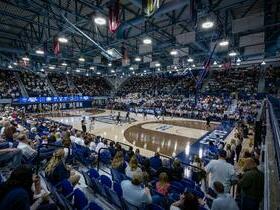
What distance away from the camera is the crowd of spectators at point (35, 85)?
1343 inches

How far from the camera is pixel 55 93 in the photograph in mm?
37219

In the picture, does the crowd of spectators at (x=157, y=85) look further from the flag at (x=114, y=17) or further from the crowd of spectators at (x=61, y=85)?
the flag at (x=114, y=17)

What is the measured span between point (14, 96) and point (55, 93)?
24.6ft

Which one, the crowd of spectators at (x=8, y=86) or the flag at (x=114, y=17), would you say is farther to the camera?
the crowd of spectators at (x=8, y=86)

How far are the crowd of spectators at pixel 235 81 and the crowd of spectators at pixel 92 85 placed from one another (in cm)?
2267

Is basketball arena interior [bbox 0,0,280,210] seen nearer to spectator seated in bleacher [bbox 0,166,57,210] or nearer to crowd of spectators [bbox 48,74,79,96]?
spectator seated in bleacher [bbox 0,166,57,210]

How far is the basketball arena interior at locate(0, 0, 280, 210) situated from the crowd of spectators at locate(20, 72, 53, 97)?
0.72ft

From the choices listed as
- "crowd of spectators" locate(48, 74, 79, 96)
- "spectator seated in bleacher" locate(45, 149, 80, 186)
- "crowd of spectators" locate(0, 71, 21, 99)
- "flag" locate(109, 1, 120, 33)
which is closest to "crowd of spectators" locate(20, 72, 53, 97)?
"crowd of spectators" locate(0, 71, 21, 99)

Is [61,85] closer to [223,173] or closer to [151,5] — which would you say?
[151,5]

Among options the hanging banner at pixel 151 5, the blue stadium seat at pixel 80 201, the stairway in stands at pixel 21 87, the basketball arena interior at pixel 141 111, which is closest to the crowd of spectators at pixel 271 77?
the basketball arena interior at pixel 141 111

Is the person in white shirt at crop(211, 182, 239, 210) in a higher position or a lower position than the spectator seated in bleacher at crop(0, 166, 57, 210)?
lower

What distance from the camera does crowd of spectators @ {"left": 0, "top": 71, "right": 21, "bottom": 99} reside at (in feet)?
98.9

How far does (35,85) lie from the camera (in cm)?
3575

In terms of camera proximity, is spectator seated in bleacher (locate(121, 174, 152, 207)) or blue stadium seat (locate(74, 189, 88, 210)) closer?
blue stadium seat (locate(74, 189, 88, 210))
